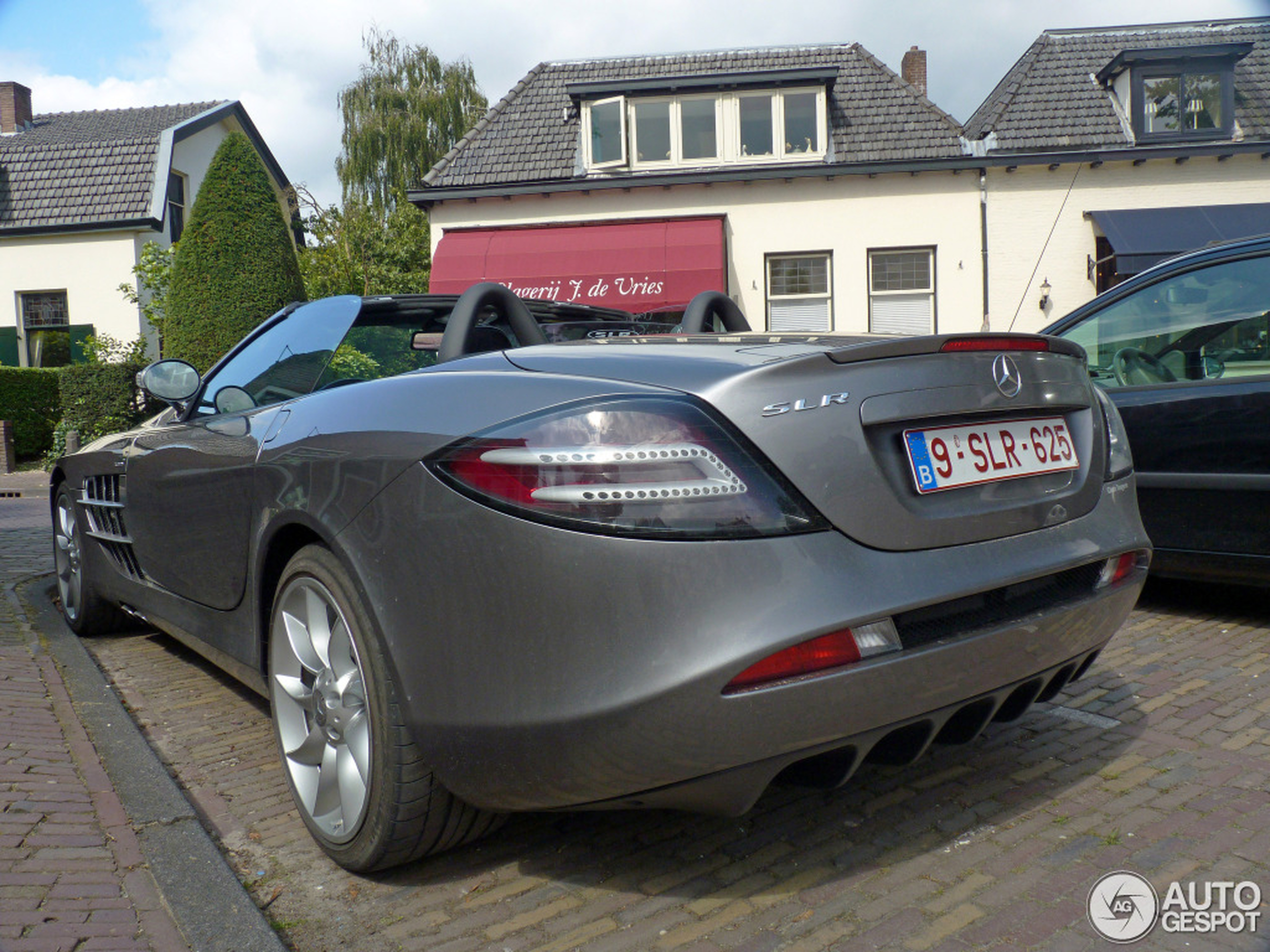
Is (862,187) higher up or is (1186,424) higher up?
(862,187)

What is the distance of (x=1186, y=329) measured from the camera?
4430 mm

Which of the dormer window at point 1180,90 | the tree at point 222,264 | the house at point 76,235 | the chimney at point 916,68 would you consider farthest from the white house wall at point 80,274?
the dormer window at point 1180,90

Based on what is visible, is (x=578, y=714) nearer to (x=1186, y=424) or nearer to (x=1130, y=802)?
(x=1130, y=802)

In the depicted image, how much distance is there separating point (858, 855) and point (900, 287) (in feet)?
58.7

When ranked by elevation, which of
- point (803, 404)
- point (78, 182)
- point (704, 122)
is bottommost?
point (803, 404)

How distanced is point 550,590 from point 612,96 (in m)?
19.4

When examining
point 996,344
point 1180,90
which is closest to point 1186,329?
point 996,344

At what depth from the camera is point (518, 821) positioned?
2.75 meters

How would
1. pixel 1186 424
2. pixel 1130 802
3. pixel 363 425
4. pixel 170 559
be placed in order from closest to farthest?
pixel 363 425 → pixel 1130 802 → pixel 170 559 → pixel 1186 424

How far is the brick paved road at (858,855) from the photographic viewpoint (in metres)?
2.14

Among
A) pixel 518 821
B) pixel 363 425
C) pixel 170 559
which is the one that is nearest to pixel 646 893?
pixel 518 821

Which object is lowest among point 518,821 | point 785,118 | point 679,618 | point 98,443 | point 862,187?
point 518,821

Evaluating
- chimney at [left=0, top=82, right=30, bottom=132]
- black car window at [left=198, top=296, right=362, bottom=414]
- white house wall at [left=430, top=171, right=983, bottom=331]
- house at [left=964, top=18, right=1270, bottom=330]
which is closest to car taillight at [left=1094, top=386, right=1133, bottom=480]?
black car window at [left=198, top=296, right=362, bottom=414]

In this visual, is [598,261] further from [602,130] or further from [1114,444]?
[1114,444]
